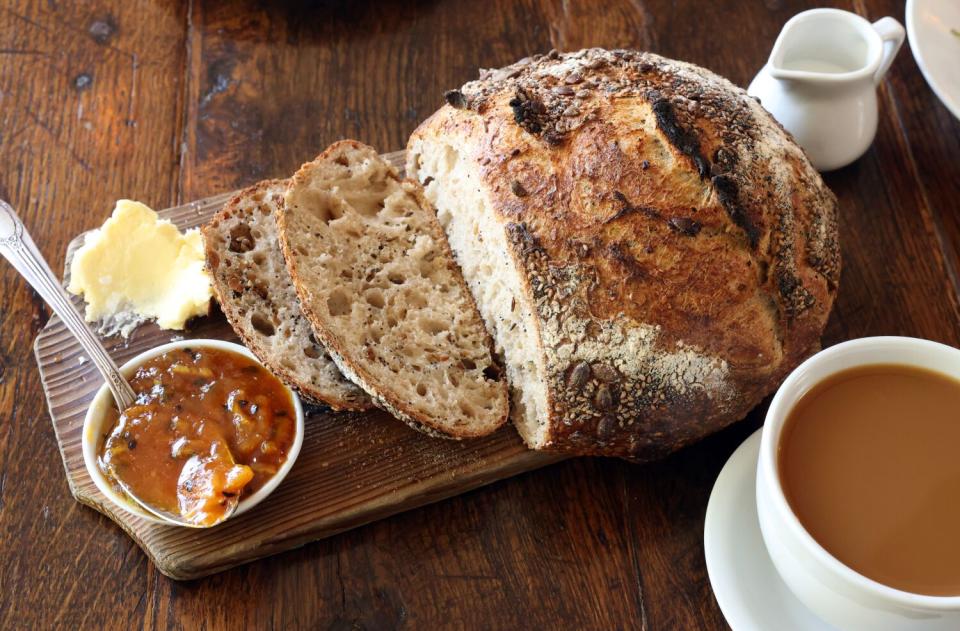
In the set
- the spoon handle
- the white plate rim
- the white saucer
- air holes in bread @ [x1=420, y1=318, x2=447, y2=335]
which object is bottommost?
the white saucer

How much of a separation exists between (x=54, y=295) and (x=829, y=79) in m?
2.32

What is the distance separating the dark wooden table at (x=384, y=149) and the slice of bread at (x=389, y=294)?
12.1 inches

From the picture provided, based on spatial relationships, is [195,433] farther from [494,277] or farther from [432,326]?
[494,277]

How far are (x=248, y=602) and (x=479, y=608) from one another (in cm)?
59

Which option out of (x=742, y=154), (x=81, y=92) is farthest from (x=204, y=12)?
(x=742, y=154)

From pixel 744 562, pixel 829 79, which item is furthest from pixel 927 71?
pixel 744 562

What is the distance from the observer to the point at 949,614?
183 centimetres

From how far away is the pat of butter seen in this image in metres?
2.72

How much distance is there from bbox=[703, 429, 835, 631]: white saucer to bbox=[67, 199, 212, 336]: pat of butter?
158cm

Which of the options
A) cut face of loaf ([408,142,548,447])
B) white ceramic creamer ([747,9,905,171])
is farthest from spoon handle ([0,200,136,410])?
white ceramic creamer ([747,9,905,171])

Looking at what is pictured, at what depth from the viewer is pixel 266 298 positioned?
2586 mm

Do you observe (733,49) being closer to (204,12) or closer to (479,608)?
(204,12)

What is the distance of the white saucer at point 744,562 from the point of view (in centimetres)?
214

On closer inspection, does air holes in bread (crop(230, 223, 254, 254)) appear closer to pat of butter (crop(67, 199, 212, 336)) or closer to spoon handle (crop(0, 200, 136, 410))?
pat of butter (crop(67, 199, 212, 336))
